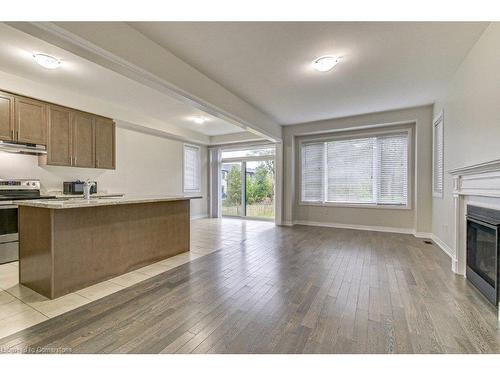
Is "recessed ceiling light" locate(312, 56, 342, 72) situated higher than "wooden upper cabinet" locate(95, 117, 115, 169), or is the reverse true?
"recessed ceiling light" locate(312, 56, 342, 72)

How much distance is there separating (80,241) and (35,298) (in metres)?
0.62

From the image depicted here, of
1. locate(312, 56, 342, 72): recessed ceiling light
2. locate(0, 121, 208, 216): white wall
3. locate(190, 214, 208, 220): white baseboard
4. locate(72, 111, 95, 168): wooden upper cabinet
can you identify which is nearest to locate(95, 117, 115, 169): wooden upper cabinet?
locate(72, 111, 95, 168): wooden upper cabinet

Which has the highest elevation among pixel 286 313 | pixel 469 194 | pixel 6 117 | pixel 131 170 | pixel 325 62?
pixel 325 62

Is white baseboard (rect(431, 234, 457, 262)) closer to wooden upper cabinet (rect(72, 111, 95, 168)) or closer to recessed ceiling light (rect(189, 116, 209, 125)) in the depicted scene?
recessed ceiling light (rect(189, 116, 209, 125))

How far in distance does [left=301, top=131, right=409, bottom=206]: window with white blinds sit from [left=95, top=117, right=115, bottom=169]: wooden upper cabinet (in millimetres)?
4777

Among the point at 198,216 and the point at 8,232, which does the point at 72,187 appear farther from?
the point at 198,216

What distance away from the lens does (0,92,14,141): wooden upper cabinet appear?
339cm

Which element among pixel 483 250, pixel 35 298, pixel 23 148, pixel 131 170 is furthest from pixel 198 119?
pixel 483 250

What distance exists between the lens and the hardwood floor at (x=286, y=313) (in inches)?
63.2

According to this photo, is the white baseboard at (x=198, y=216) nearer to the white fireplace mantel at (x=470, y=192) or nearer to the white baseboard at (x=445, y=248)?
the white baseboard at (x=445, y=248)

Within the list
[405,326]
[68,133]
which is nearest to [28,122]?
[68,133]

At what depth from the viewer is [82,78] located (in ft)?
11.9

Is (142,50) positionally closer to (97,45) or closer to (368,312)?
(97,45)

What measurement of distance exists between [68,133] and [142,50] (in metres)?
2.79
